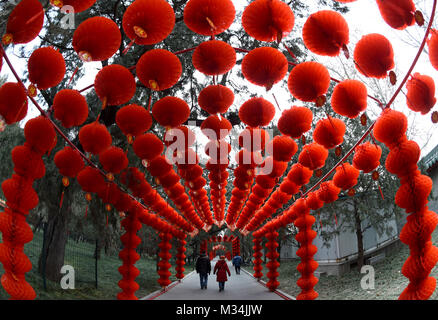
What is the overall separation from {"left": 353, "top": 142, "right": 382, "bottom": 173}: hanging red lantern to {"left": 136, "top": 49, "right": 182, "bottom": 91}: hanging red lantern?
104 inches

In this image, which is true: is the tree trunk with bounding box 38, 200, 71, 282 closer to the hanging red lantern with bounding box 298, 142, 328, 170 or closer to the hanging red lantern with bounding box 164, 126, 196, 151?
the hanging red lantern with bounding box 164, 126, 196, 151

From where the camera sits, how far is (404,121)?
289 centimetres

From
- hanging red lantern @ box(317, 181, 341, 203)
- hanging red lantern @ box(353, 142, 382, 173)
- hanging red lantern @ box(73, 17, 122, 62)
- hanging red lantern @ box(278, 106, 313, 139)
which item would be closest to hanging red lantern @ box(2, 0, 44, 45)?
hanging red lantern @ box(73, 17, 122, 62)

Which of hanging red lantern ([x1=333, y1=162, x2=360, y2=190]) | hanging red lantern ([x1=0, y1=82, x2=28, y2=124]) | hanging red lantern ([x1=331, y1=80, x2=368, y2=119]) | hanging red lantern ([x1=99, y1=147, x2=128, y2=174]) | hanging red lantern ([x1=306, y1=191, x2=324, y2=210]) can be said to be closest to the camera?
hanging red lantern ([x1=0, y1=82, x2=28, y2=124])

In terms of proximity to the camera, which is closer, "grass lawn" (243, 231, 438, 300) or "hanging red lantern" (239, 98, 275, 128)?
"hanging red lantern" (239, 98, 275, 128)

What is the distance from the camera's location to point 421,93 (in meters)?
2.67

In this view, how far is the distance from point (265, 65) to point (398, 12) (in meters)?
1.11

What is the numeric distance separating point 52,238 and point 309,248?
21.8ft

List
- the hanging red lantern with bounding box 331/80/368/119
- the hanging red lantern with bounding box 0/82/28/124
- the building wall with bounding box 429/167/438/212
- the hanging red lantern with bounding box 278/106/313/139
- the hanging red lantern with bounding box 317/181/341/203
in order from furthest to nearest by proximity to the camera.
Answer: the building wall with bounding box 429/167/438/212 < the hanging red lantern with bounding box 317/181/341/203 < the hanging red lantern with bounding box 278/106/313/139 < the hanging red lantern with bounding box 331/80/368/119 < the hanging red lantern with bounding box 0/82/28/124

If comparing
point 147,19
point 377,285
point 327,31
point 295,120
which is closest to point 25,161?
point 147,19

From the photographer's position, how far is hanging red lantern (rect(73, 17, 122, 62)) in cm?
250

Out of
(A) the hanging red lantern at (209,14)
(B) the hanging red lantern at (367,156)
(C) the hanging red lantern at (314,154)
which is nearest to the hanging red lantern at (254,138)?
(C) the hanging red lantern at (314,154)
